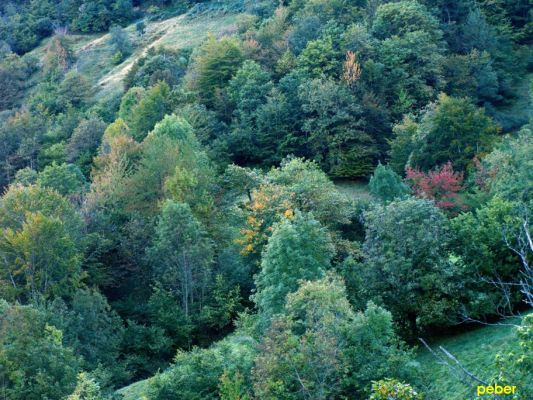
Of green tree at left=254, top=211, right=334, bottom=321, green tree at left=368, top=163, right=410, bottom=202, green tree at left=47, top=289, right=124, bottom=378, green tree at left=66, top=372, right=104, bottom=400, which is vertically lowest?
green tree at left=368, top=163, right=410, bottom=202

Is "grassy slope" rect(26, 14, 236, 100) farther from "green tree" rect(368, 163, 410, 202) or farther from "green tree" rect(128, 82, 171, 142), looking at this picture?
"green tree" rect(368, 163, 410, 202)

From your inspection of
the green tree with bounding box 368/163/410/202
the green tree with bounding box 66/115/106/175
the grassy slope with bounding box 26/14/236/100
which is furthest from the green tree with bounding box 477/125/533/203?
the grassy slope with bounding box 26/14/236/100

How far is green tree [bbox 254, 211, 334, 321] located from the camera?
2903cm

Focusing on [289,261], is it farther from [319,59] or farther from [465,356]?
[319,59]

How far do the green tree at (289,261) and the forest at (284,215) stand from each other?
0.10 m

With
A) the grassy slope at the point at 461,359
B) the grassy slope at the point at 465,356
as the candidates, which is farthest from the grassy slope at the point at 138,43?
the grassy slope at the point at 465,356

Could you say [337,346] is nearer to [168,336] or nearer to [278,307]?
[278,307]

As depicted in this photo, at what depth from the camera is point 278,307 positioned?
28781 mm

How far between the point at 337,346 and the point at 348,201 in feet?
63.4

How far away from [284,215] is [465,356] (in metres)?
13.6

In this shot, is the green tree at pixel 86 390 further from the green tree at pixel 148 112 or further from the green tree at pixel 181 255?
the green tree at pixel 148 112

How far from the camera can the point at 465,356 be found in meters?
26.6

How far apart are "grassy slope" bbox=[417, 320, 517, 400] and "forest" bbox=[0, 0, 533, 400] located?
157 mm

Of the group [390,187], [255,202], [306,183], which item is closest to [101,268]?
[255,202]
